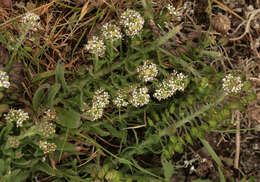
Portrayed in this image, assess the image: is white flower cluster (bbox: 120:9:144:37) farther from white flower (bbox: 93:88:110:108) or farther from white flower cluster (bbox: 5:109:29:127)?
white flower cluster (bbox: 5:109:29:127)

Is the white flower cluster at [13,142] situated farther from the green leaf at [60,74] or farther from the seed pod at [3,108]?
the green leaf at [60,74]

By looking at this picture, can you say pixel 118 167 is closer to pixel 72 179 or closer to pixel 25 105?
pixel 72 179

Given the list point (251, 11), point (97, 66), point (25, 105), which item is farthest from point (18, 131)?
point (251, 11)

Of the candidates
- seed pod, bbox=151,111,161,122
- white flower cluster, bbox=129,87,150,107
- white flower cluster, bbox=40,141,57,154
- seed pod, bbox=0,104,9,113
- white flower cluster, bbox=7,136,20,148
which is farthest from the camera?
seed pod, bbox=151,111,161,122

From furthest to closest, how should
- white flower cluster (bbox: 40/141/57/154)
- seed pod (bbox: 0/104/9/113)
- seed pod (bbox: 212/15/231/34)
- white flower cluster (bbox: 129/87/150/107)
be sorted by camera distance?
seed pod (bbox: 212/15/231/34), white flower cluster (bbox: 129/87/150/107), seed pod (bbox: 0/104/9/113), white flower cluster (bbox: 40/141/57/154)

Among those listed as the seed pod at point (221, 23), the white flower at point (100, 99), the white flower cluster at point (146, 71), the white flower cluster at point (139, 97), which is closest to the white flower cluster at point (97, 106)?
the white flower at point (100, 99)

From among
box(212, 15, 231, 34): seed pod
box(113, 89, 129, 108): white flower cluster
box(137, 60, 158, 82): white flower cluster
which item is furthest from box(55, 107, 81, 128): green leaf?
box(212, 15, 231, 34): seed pod
